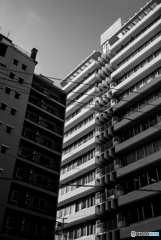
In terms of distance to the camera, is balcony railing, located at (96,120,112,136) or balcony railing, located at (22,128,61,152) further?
balcony railing, located at (96,120,112,136)

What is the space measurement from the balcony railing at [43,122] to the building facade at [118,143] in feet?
18.1

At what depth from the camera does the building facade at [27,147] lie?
27.4m

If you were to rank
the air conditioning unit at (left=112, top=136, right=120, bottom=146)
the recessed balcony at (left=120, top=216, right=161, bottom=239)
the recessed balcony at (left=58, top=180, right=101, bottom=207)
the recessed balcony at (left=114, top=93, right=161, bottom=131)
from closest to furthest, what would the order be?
1. the recessed balcony at (left=120, top=216, right=161, bottom=239)
2. the recessed balcony at (left=114, top=93, right=161, bottom=131)
3. the air conditioning unit at (left=112, top=136, right=120, bottom=146)
4. the recessed balcony at (left=58, top=180, right=101, bottom=207)

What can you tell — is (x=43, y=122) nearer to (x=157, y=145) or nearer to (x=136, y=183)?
(x=136, y=183)

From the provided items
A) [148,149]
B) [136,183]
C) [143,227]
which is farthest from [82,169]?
[143,227]

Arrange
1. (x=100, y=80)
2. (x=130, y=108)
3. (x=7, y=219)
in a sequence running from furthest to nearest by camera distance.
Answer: (x=100, y=80) < (x=130, y=108) < (x=7, y=219)

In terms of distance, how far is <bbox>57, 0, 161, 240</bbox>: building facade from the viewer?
28453 millimetres

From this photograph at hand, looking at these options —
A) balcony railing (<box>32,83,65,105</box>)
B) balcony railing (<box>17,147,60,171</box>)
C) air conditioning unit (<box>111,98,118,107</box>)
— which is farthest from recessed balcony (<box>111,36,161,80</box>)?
balcony railing (<box>17,147,60,171</box>)

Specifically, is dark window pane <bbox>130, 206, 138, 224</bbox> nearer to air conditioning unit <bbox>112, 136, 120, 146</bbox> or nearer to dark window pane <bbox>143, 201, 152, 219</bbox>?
dark window pane <bbox>143, 201, 152, 219</bbox>

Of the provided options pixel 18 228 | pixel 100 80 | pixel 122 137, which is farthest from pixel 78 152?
pixel 18 228

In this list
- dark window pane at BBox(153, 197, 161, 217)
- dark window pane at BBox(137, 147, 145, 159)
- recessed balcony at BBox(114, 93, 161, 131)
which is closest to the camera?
dark window pane at BBox(153, 197, 161, 217)

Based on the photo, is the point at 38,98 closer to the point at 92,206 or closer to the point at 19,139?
the point at 19,139

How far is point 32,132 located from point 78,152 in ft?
34.8

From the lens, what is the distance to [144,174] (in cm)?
2939
